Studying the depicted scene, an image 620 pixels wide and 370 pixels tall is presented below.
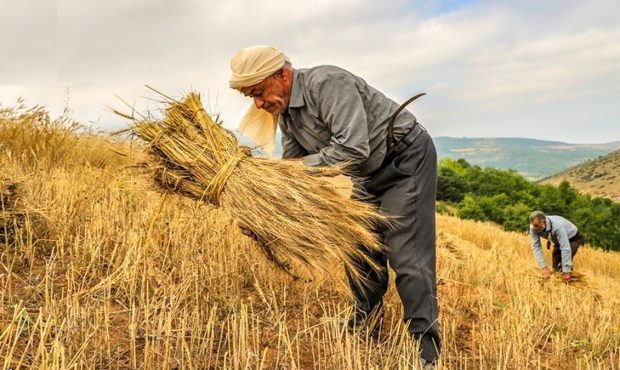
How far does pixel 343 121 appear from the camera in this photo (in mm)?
2607

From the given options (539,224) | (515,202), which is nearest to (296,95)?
(539,224)

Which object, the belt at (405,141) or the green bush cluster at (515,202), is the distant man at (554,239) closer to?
the belt at (405,141)

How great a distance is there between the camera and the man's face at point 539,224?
859 cm

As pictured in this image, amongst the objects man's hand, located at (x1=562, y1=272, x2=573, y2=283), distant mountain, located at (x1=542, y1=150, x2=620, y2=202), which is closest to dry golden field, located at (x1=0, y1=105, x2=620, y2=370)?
man's hand, located at (x1=562, y1=272, x2=573, y2=283)

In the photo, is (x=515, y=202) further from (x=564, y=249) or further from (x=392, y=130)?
(x=392, y=130)

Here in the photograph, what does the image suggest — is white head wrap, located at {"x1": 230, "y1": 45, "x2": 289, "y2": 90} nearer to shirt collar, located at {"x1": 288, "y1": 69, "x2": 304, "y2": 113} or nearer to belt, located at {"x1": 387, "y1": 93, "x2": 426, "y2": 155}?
shirt collar, located at {"x1": 288, "y1": 69, "x2": 304, "y2": 113}

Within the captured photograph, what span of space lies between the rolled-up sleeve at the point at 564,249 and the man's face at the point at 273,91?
6.98 m

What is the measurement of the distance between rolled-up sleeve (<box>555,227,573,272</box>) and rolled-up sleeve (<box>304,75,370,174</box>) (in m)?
6.89

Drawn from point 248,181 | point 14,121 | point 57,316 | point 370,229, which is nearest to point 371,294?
point 370,229

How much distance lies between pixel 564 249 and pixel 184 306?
7.31 metres

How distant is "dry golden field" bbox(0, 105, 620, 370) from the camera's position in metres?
2.34

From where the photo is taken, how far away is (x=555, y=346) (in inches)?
134

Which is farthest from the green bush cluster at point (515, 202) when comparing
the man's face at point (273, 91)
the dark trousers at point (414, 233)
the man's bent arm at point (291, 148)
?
the man's face at point (273, 91)

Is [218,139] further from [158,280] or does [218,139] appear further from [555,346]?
[555,346]
